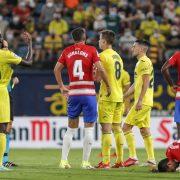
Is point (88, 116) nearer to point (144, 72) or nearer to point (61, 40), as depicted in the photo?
point (144, 72)

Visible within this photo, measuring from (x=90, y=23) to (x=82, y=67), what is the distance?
39.7 feet

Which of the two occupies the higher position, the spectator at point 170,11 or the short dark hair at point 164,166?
the spectator at point 170,11

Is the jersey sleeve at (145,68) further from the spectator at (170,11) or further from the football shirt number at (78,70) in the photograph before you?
the spectator at (170,11)

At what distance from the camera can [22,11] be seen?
89.2 feet

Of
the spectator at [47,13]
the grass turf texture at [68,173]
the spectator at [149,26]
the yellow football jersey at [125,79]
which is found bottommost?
the grass turf texture at [68,173]

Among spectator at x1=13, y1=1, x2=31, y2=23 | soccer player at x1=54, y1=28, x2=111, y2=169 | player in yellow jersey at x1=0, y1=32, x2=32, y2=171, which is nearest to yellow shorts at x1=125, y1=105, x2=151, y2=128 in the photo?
soccer player at x1=54, y1=28, x2=111, y2=169

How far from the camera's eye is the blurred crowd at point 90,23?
2478cm

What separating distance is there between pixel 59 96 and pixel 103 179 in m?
11.6

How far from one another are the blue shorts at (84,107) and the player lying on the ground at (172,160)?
5.09 ft

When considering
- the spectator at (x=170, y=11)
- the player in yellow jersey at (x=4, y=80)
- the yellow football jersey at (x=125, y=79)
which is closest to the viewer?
the player in yellow jersey at (x=4, y=80)

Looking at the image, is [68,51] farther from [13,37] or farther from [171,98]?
[13,37]

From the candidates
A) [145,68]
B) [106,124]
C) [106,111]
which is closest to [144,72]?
[145,68]

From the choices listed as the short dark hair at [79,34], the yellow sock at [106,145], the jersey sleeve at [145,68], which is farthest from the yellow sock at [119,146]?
the short dark hair at [79,34]

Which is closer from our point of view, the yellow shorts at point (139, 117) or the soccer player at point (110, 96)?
the soccer player at point (110, 96)
